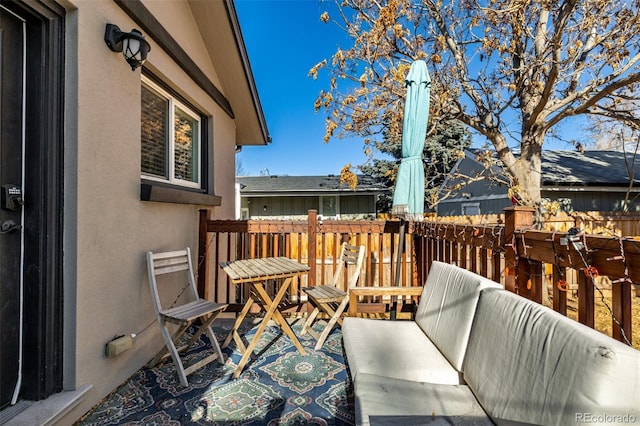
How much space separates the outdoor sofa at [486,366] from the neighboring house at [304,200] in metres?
10.9

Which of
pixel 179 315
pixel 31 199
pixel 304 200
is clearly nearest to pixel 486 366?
pixel 179 315

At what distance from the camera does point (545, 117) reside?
19.9 ft

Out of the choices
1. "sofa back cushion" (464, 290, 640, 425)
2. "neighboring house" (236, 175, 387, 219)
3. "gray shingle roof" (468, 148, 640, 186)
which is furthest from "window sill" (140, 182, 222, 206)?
"neighboring house" (236, 175, 387, 219)

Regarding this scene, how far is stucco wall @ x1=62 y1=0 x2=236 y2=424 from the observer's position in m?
2.11

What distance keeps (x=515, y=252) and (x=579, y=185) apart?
9695 mm

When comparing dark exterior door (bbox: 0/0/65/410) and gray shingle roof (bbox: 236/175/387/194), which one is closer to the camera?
dark exterior door (bbox: 0/0/65/410)

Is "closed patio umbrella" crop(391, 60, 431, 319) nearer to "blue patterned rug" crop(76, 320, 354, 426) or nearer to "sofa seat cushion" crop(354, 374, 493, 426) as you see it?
"blue patterned rug" crop(76, 320, 354, 426)

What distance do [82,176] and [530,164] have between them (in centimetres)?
705

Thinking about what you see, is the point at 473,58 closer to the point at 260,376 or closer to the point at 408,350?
the point at 408,350

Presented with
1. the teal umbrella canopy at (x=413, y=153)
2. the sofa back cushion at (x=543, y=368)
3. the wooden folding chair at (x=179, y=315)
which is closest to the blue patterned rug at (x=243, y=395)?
the wooden folding chair at (x=179, y=315)

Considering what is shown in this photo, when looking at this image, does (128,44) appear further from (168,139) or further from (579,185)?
(579,185)

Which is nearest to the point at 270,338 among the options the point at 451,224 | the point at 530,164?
the point at 451,224

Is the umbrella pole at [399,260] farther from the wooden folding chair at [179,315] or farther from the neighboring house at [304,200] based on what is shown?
the neighboring house at [304,200]

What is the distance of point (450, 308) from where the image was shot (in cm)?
218
